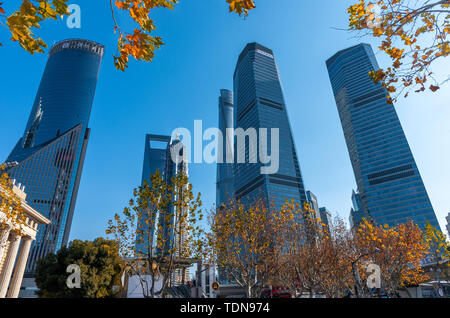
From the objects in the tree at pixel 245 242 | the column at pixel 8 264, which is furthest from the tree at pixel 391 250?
the column at pixel 8 264

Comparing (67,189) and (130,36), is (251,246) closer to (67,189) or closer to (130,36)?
(130,36)

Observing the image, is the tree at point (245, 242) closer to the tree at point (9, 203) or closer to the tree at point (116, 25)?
the tree at point (9, 203)

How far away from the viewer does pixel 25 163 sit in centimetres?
11656

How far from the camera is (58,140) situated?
414ft

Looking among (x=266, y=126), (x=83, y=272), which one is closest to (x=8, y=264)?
(x=83, y=272)

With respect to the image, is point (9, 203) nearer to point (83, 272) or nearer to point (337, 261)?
point (83, 272)

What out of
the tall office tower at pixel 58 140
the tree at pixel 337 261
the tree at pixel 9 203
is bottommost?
the tree at pixel 337 261

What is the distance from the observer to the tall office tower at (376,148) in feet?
456

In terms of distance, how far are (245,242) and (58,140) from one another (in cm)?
13753

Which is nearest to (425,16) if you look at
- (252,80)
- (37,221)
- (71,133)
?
(37,221)

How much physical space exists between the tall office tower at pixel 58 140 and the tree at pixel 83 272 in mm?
96136

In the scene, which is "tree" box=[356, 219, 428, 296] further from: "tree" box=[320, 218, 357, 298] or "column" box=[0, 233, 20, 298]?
"column" box=[0, 233, 20, 298]

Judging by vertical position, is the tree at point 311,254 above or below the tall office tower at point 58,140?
below

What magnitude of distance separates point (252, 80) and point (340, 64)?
69450 mm
